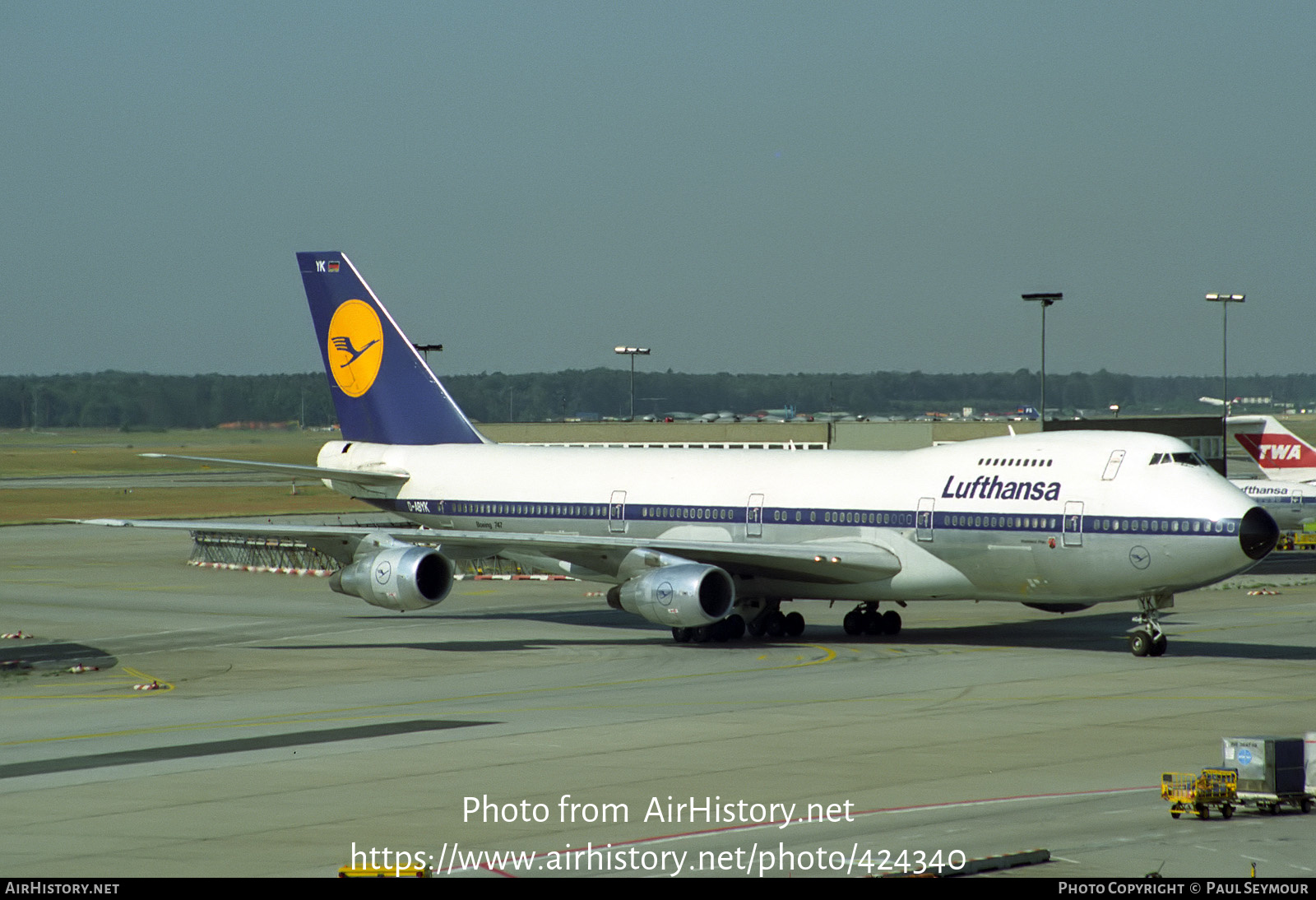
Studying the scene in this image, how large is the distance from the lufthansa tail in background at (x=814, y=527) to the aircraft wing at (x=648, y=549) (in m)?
0.06

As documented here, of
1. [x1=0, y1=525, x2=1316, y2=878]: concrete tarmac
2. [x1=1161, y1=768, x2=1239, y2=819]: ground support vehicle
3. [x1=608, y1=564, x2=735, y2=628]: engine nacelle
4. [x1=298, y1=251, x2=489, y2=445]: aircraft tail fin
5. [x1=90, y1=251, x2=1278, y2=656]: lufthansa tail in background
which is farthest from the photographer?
[x1=298, y1=251, x2=489, y2=445]: aircraft tail fin

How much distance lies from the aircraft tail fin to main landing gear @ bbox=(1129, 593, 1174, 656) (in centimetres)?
2059

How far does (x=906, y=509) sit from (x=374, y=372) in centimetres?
1808

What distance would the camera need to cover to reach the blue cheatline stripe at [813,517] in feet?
113

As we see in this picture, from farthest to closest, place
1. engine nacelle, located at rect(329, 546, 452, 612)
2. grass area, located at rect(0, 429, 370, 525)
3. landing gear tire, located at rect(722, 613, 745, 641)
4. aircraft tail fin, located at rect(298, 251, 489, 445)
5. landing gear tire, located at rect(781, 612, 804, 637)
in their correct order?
grass area, located at rect(0, 429, 370, 525) → aircraft tail fin, located at rect(298, 251, 489, 445) → landing gear tire, located at rect(781, 612, 804, 637) → landing gear tire, located at rect(722, 613, 745, 641) → engine nacelle, located at rect(329, 546, 452, 612)

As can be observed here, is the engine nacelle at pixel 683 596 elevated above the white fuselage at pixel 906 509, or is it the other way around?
the white fuselage at pixel 906 509

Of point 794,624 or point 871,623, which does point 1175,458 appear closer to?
point 871,623

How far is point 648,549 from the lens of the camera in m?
39.1

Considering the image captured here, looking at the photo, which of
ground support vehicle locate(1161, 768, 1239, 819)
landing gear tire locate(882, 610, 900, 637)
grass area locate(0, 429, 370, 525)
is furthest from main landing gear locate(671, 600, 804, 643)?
grass area locate(0, 429, 370, 525)

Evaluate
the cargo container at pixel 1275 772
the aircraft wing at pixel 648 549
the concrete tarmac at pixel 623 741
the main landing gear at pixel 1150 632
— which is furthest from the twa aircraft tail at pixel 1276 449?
the cargo container at pixel 1275 772

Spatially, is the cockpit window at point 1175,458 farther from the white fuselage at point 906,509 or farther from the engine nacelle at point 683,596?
the engine nacelle at point 683,596

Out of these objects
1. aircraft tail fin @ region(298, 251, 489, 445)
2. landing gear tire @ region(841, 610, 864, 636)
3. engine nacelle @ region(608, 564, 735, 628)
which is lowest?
landing gear tire @ region(841, 610, 864, 636)

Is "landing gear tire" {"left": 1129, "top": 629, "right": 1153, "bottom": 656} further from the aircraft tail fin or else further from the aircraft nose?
the aircraft tail fin

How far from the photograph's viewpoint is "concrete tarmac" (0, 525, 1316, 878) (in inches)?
692
